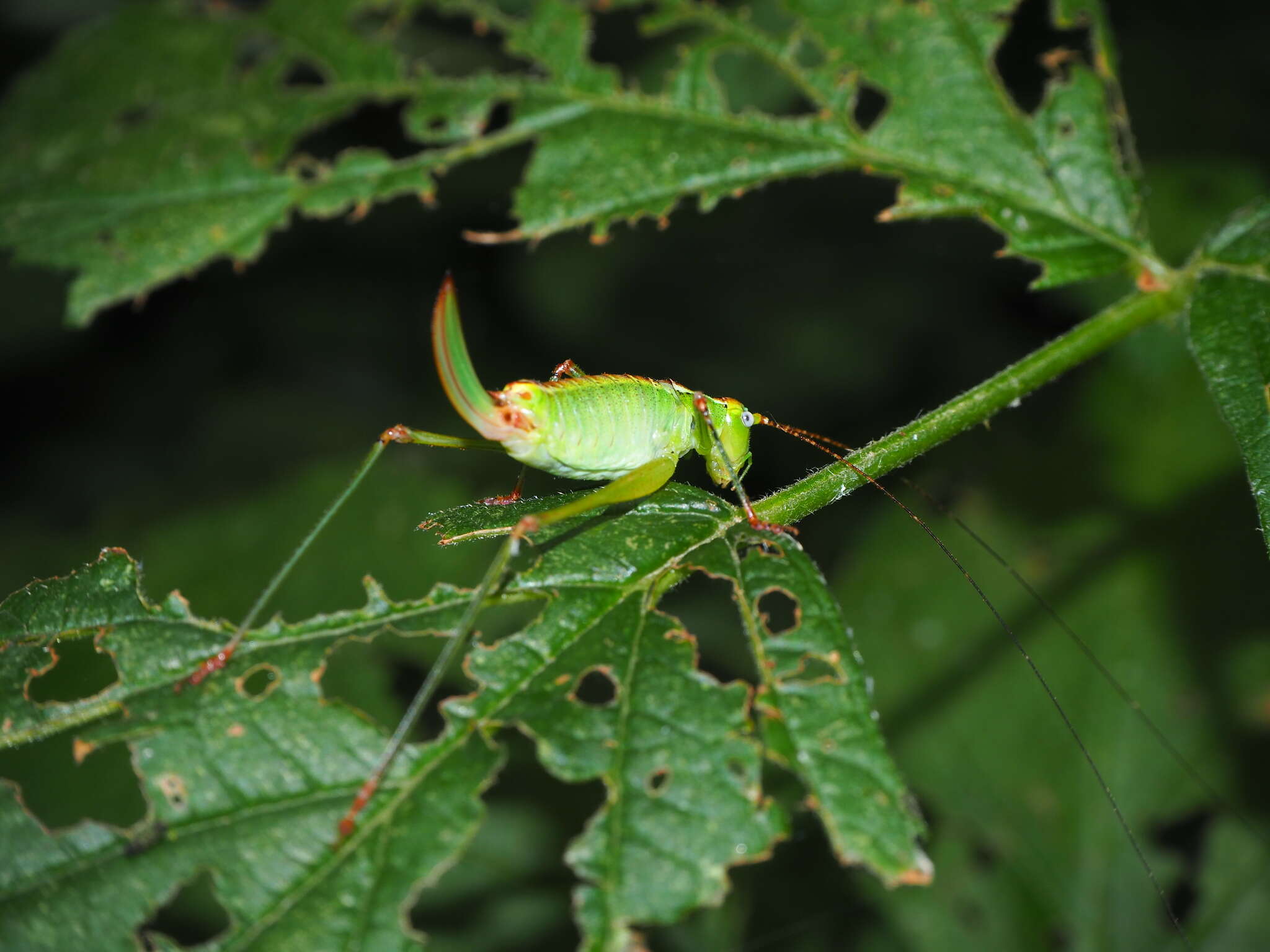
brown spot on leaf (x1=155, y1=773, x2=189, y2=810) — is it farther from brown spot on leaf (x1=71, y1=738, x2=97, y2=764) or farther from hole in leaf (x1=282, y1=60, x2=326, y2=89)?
hole in leaf (x1=282, y1=60, x2=326, y2=89)

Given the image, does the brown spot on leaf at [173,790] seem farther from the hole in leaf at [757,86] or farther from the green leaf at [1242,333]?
the hole in leaf at [757,86]

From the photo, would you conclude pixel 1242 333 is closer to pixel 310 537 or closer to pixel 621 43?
pixel 310 537

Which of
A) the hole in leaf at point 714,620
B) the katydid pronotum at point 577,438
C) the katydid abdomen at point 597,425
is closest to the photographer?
the katydid pronotum at point 577,438

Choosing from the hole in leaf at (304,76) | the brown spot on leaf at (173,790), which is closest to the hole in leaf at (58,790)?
the brown spot on leaf at (173,790)

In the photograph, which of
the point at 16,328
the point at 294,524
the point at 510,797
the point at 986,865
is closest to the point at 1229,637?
the point at 986,865

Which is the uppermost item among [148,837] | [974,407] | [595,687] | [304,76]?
[304,76]

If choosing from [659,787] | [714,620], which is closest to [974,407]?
[659,787]
